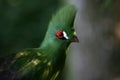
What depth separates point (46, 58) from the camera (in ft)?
8.59

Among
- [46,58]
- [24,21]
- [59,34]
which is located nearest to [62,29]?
[59,34]

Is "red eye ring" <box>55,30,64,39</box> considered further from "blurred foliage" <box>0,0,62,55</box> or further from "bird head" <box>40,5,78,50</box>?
"blurred foliage" <box>0,0,62,55</box>

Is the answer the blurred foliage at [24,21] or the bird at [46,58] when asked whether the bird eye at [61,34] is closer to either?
the bird at [46,58]

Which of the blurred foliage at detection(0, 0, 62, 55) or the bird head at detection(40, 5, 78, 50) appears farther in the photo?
the blurred foliage at detection(0, 0, 62, 55)

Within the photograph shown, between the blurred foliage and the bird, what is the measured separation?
421 cm

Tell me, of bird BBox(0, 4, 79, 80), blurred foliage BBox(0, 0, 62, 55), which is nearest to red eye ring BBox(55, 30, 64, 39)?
bird BBox(0, 4, 79, 80)

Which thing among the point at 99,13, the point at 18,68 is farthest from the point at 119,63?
the point at 18,68

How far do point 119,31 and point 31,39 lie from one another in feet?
12.8

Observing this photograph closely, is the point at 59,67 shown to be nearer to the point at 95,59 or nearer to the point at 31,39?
the point at 95,59

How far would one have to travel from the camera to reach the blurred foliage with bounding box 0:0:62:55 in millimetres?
7152

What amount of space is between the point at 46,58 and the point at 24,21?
5004 mm

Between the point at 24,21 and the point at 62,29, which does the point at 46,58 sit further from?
the point at 24,21

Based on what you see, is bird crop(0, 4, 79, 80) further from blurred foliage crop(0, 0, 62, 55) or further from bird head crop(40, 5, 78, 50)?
blurred foliage crop(0, 0, 62, 55)

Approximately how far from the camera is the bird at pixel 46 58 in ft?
8.40
